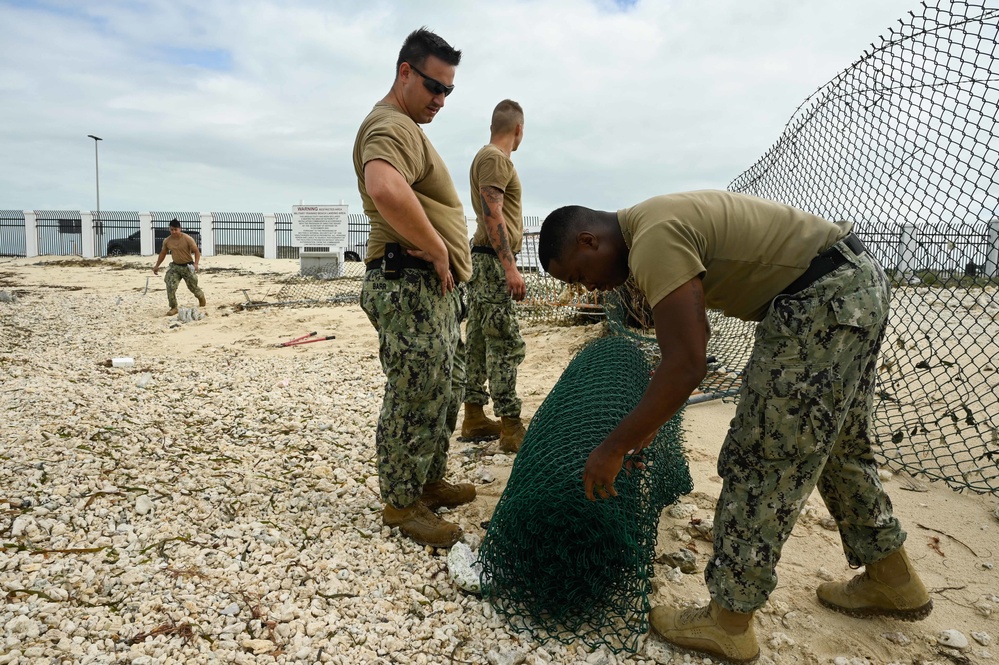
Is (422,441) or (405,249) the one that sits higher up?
(405,249)

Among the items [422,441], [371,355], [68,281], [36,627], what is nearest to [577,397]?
[422,441]

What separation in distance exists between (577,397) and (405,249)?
98 centimetres

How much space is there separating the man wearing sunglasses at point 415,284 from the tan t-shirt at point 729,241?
104 centimetres

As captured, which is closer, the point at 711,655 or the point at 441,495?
the point at 711,655

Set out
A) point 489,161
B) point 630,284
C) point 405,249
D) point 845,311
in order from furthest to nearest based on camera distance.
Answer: point 630,284
point 489,161
point 405,249
point 845,311

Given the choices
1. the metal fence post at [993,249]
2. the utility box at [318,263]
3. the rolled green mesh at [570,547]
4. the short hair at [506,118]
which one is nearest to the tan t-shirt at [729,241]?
the rolled green mesh at [570,547]

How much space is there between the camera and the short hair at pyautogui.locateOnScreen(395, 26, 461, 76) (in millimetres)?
2783

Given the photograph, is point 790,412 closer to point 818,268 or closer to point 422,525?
point 818,268

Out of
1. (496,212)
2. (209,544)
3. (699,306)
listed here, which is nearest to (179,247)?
(496,212)

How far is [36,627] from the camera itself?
219cm

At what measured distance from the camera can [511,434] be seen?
4.26m

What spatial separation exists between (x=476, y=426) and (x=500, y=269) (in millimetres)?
1097

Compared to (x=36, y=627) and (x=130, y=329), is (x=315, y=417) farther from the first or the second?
(x=130, y=329)

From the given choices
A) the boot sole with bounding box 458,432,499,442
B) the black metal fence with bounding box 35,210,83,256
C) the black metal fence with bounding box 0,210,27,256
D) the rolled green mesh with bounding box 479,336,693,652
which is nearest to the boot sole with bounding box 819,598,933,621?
the rolled green mesh with bounding box 479,336,693,652
